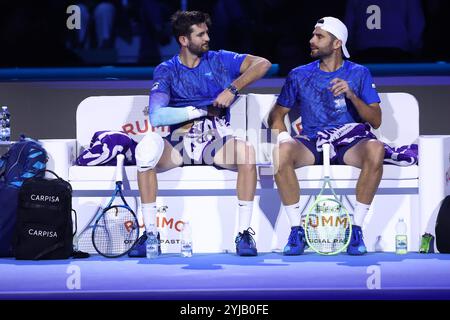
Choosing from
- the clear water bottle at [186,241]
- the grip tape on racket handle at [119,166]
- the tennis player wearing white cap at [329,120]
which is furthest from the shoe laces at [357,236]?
the grip tape on racket handle at [119,166]

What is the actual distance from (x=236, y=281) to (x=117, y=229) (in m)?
0.94

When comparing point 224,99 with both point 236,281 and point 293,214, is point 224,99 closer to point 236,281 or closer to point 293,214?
point 293,214

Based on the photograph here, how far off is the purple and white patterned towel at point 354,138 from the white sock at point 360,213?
40 centimetres

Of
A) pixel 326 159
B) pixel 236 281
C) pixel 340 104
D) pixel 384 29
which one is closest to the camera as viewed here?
pixel 236 281

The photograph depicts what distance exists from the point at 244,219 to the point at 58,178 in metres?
1.14

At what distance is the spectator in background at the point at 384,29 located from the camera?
7652 mm

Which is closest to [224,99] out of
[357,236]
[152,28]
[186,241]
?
[186,241]

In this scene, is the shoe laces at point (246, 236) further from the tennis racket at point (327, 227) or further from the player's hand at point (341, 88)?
the player's hand at point (341, 88)

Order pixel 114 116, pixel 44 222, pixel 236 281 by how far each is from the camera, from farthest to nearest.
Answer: pixel 114 116, pixel 44 222, pixel 236 281

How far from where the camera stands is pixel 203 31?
22.3ft

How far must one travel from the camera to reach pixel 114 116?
23.7 ft

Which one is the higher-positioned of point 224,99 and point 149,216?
point 224,99

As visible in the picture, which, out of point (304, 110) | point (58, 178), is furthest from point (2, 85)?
point (304, 110)
